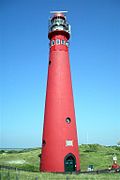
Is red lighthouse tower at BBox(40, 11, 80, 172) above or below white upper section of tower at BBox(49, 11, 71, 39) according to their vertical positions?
below

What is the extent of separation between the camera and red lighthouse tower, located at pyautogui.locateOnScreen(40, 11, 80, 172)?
973 inches

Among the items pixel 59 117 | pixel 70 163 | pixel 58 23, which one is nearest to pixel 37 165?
pixel 70 163

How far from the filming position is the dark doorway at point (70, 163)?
24.6m

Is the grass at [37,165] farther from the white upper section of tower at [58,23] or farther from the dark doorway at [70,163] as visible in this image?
the white upper section of tower at [58,23]

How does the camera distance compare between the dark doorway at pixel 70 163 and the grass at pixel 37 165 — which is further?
the dark doorway at pixel 70 163

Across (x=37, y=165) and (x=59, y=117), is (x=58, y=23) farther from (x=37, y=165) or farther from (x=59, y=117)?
(x=37, y=165)

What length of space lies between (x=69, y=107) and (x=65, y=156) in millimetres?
5008

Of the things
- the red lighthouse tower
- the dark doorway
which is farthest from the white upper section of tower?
the dark doorway

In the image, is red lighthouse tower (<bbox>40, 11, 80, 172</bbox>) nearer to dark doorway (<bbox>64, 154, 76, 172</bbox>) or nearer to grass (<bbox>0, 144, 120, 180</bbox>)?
dark doorway (<bbox>64, 154, 76, 172</bbox>)

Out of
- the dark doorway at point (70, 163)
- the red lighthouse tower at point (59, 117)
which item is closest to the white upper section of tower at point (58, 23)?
the red lighthouse tower at point (59, 117)

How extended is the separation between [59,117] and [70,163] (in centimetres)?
476

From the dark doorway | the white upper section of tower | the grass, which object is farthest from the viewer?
the white upper section of tower

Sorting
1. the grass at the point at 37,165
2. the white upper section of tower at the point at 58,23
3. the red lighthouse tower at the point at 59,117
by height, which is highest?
the white upper section of tower at the point at 58,23

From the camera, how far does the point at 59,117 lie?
2520 cm
